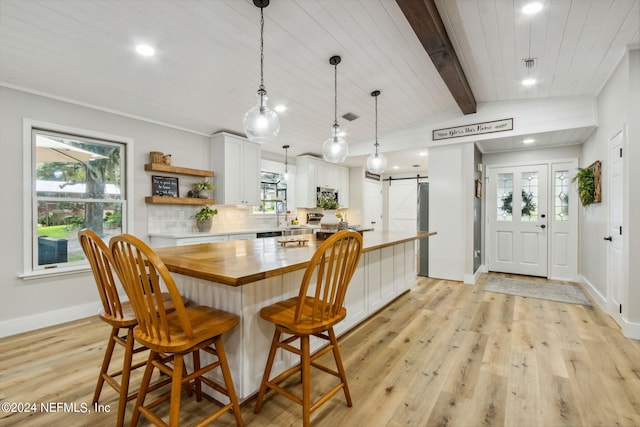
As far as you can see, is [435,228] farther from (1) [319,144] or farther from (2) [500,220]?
(1) [319,144]

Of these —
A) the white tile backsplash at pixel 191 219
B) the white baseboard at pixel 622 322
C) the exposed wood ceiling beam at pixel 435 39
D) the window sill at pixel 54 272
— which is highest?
the exposed wood ceiling beam at pixel 435 39

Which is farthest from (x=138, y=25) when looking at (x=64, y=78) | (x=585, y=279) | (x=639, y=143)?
(x=585, y=279)

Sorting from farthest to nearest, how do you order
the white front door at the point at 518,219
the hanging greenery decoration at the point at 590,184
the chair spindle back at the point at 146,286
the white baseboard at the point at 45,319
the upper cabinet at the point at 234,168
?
the white front door at the point at 518,219, the upper cabinet at the point at 234,168, the hanging greenery decoration at the point at 590,184, the white baseboard at the point at 45,319, the chair spindle back at the point at 146,286

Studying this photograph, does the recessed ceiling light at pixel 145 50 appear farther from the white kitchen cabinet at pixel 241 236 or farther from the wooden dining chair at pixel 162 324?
the white kitchen cabinet at pixel 241 236

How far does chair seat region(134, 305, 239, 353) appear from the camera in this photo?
1287 millimetres

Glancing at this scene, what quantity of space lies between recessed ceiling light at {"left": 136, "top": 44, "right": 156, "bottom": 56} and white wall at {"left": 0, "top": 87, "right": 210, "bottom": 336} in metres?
1.42

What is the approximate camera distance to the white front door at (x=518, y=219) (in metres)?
5.12

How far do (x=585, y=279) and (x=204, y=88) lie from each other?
231 inches

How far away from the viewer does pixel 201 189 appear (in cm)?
448

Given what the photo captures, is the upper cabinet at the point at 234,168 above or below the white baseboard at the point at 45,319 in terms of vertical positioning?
above

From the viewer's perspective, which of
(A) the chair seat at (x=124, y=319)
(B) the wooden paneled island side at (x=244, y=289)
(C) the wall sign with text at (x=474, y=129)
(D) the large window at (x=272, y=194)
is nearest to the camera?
(B) the wooden paneled island side at (x=244, y=289)

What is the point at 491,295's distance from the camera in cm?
406

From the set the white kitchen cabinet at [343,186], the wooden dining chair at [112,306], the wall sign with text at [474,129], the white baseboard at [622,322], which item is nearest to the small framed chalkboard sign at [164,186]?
the wooden dining chair at [112,306]

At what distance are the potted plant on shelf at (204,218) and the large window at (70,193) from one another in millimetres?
972
